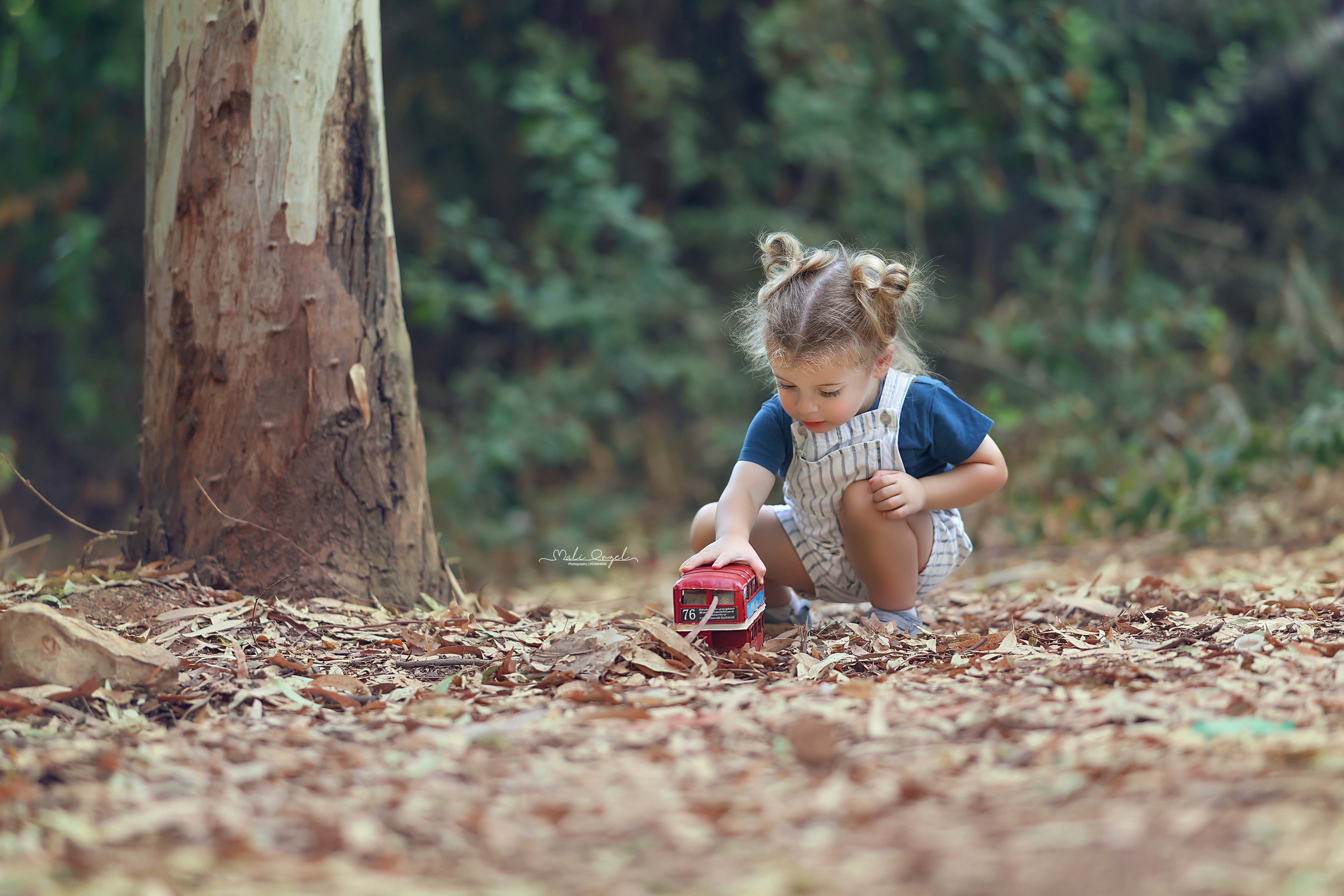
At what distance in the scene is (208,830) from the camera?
127cm

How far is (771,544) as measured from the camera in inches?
105

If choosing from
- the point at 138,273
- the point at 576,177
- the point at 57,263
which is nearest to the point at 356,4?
the point at 576,177

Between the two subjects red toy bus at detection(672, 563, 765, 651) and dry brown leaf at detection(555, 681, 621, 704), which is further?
red toy bus at detection(672, 563, 765, 651)

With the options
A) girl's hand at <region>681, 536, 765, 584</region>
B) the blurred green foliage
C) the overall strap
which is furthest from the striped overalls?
the blurred green foliage

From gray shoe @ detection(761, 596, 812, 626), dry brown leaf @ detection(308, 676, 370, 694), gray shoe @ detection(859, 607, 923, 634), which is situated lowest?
gray shoe @ detection(761, 596, 812, 626)

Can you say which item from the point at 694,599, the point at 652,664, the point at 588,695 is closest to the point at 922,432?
the point at 694,599

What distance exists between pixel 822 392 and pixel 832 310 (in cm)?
19

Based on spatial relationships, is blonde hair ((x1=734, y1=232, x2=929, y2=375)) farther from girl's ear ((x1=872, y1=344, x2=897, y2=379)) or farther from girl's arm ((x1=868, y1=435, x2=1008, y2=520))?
girl's arm ((x1=868, y1=435, x2=1008, y2=520))

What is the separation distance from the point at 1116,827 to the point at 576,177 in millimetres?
4929

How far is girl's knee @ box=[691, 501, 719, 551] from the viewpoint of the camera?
2.66 metres

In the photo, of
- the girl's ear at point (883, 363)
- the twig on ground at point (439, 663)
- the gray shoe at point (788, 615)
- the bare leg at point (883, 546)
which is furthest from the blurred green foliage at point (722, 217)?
the twig on ground at point (439, 663)

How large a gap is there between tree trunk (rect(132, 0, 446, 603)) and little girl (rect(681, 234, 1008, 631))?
0.91m

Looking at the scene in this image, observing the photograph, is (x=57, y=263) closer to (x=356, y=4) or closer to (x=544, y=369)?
(x=544, y=369)

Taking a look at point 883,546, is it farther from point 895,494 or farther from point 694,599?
point 694,599
